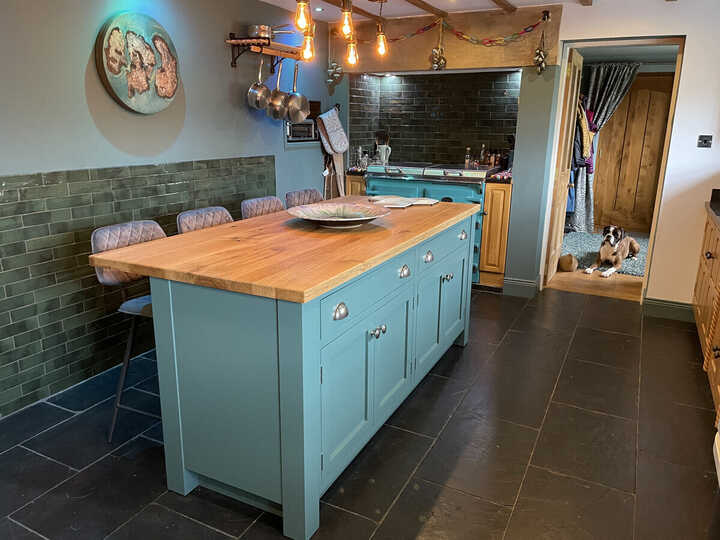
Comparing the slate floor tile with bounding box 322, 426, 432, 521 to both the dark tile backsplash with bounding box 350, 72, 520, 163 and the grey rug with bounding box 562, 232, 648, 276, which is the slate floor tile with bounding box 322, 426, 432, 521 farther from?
the grey rug with bounding box 562, 232, 648, 276

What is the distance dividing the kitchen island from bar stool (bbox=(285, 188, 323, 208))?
1252 millimetres

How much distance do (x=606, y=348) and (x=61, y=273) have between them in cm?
325

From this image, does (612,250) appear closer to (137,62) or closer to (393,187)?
(393,187)

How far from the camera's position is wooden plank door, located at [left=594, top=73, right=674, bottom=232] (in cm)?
688

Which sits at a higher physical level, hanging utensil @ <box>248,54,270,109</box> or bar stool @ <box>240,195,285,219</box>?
hanging utensil @ <box>248,54,270,109</box>

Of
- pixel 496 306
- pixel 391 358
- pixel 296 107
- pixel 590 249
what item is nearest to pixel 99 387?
pixel 391 358

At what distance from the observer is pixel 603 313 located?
4.23 metres

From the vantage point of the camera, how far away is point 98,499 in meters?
2.08

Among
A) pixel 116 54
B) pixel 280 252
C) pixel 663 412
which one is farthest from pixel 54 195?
pixel 663 412

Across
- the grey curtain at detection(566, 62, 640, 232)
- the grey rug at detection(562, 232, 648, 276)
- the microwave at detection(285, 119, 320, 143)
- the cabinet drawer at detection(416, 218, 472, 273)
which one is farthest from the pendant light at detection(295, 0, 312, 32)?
the grey curtain at detection(566, 62, 640, 232)

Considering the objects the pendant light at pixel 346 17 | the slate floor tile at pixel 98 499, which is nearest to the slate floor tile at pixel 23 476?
the slate floor tile at pixel 98 499

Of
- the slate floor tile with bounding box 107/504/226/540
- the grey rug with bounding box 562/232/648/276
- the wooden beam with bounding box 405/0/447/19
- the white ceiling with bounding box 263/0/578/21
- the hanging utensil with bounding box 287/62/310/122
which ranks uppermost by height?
the white ceiling with bounding box 263/0/578/21

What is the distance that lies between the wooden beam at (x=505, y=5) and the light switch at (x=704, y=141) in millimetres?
1611

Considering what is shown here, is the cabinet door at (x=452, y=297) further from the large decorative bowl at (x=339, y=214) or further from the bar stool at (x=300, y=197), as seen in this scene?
the bar stool at (x=300, y=197)
